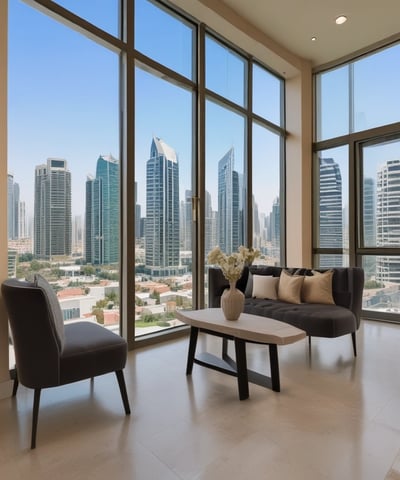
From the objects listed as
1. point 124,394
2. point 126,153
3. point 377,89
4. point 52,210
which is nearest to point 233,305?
point 124,394

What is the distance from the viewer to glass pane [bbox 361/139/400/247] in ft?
16.9

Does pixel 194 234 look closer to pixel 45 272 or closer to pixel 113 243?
pixel 113 243

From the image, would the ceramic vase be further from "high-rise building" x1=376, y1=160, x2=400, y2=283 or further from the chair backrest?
"high-rise building" x1=376, y1=160, x2=400, y2=283

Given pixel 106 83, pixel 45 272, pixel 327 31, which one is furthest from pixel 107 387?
pixel 327 31

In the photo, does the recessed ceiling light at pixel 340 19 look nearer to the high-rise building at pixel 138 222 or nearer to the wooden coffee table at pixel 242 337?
the high-rise building at pixel 138 222

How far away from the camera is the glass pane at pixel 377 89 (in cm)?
515

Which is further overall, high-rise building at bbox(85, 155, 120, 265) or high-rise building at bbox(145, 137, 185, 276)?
high-rise building at bbox(145, 137, 185, 276)

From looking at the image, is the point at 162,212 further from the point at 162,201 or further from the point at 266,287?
the point at 266,287

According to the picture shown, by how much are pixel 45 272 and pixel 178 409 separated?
1.70 metres

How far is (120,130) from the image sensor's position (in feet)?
12.2

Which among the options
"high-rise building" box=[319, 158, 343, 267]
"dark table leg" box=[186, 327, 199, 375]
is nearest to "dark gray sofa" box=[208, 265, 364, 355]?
"dark table leg" box=[186, 327, 199, 375]

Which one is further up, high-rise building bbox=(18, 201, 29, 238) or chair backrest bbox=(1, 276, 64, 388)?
high-rise building bbox=(18, 201, 29, 238)

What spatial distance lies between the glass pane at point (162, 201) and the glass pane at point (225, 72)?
56 cm

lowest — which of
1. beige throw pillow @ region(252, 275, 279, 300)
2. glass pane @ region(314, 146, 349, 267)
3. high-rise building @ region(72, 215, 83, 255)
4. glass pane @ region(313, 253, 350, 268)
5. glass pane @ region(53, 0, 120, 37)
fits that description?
beige throw pillow @ region(252, 275, 279, 300)
